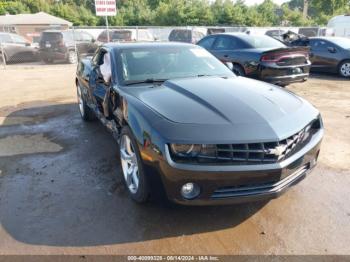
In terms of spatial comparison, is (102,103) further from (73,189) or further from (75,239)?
(75,239)

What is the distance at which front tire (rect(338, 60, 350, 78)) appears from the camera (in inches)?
428

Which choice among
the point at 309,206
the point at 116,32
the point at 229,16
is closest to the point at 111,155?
the point at 309,206

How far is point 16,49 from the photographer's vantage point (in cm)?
1681

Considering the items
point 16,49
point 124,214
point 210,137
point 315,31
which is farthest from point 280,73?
point 315,31

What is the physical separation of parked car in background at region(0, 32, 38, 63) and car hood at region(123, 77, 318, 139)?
51.0 ft

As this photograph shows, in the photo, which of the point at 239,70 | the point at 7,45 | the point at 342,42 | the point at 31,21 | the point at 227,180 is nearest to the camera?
the point at 227,180

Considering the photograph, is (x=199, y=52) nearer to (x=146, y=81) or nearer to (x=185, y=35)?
(x=146, y=81)

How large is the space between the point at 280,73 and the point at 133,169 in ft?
18.6

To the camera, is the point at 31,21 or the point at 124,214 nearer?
the point at 124,214

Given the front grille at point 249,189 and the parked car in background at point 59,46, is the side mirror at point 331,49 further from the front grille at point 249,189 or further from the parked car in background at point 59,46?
the parked car in background at point 59,46

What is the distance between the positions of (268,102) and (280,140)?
2.11ft

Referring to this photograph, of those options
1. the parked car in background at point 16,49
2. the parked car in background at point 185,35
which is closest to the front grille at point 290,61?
the parked car in background at point 185,35

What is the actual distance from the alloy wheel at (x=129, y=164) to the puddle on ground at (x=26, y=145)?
70.2 inches

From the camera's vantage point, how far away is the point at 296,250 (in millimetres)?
2623
